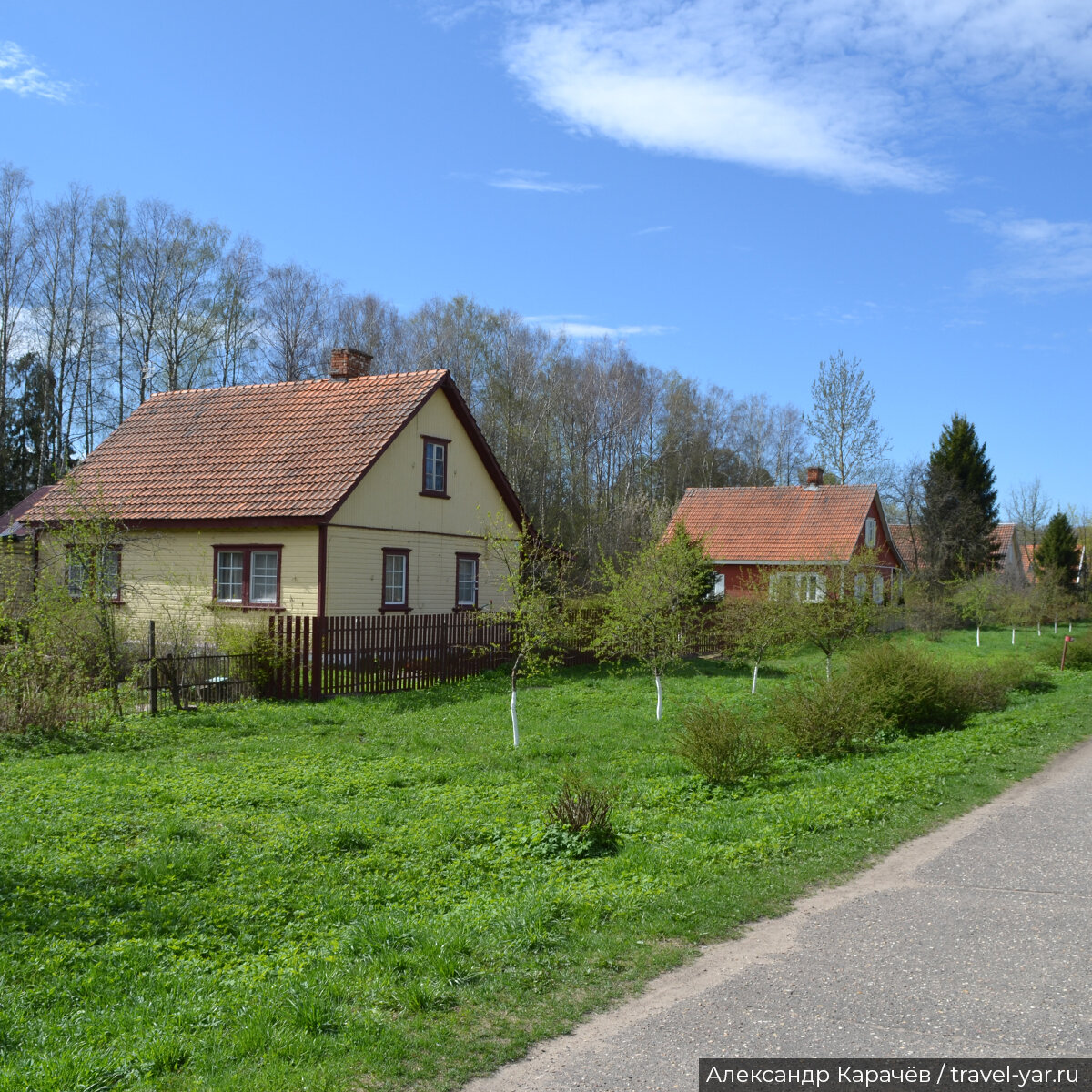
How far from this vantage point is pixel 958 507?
5222cm

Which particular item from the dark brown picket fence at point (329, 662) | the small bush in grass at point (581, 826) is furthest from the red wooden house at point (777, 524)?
the small bush in grass at point (581, 826)

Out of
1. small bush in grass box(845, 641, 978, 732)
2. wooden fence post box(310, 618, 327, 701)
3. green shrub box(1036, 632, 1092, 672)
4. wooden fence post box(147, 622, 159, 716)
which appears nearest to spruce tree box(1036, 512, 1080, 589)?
green shrub box(1036, 632, 1092, 672)

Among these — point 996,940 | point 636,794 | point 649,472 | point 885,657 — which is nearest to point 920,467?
point 649,472

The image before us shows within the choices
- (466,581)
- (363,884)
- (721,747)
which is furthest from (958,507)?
(363,884)

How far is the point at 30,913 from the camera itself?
639 centimetres

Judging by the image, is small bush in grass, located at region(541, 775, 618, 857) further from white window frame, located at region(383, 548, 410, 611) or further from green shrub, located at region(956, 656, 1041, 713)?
white window frame, located at region(383, 548, 410, 611)

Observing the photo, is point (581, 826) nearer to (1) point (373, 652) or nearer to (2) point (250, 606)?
(1) point (373, 652)

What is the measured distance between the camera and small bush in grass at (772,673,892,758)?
1300 cm

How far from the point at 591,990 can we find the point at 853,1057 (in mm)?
1437

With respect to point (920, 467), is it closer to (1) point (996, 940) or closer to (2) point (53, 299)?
(2) point (53, 299)

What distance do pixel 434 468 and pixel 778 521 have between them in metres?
20.1

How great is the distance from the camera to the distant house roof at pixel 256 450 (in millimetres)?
21703

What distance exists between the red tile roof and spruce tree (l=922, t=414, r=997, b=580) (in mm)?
11451

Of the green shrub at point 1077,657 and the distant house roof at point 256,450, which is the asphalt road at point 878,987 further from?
the green shrub at point 1077,657
